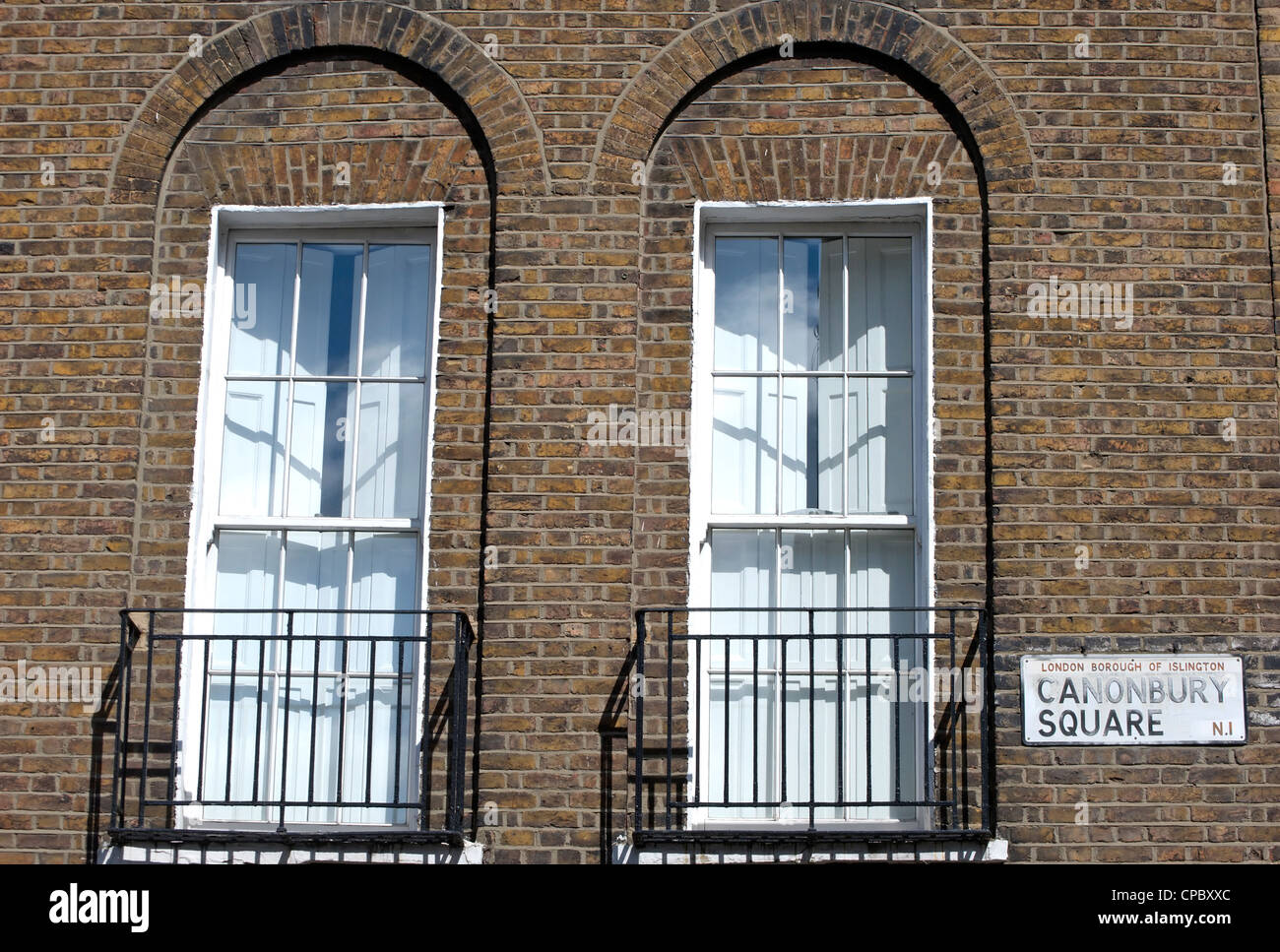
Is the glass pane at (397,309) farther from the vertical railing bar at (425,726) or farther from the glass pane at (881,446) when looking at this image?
the glass pane at (881,446)

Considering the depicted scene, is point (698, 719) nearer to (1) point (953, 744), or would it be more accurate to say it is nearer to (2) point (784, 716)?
(2) point (784, 716)

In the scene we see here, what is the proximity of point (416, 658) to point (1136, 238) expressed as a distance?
3.78 metres

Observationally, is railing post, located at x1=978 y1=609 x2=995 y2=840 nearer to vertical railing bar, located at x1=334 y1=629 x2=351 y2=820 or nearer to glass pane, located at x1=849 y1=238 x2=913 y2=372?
glass pane, located at x1=849 y1=238 x2=913 y2=372

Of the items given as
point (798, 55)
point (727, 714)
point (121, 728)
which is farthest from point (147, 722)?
point (798, 55)

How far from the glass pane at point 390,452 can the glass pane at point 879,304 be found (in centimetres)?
208

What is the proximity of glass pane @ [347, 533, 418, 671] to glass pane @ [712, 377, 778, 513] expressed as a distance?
4.76 ft

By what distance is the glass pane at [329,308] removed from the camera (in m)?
8.58

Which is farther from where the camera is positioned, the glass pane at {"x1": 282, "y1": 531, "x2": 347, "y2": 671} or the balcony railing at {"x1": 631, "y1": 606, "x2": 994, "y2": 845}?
the glass pane at {"x1": 282, "y1": 531, "x2": 347, "y2": 671}

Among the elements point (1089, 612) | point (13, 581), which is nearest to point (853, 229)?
point (1089, 612)

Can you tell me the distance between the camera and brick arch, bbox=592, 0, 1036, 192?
27.5 feet

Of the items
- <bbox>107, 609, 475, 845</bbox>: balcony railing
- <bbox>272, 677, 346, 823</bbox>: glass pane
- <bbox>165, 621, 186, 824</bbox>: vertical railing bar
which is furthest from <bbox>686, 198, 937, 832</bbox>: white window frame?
<bbox>165, 621, 186, 824</bbox>: vertical railing bar

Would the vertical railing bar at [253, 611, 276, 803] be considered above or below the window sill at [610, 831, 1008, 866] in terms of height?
above

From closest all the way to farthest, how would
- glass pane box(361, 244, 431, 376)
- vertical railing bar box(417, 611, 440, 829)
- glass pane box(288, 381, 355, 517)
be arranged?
vertical railing bar box(417, 611, 440, 829)
glass pane box(288, 381, 355, 517)
glass pane box(361, 244, 431, 376)
